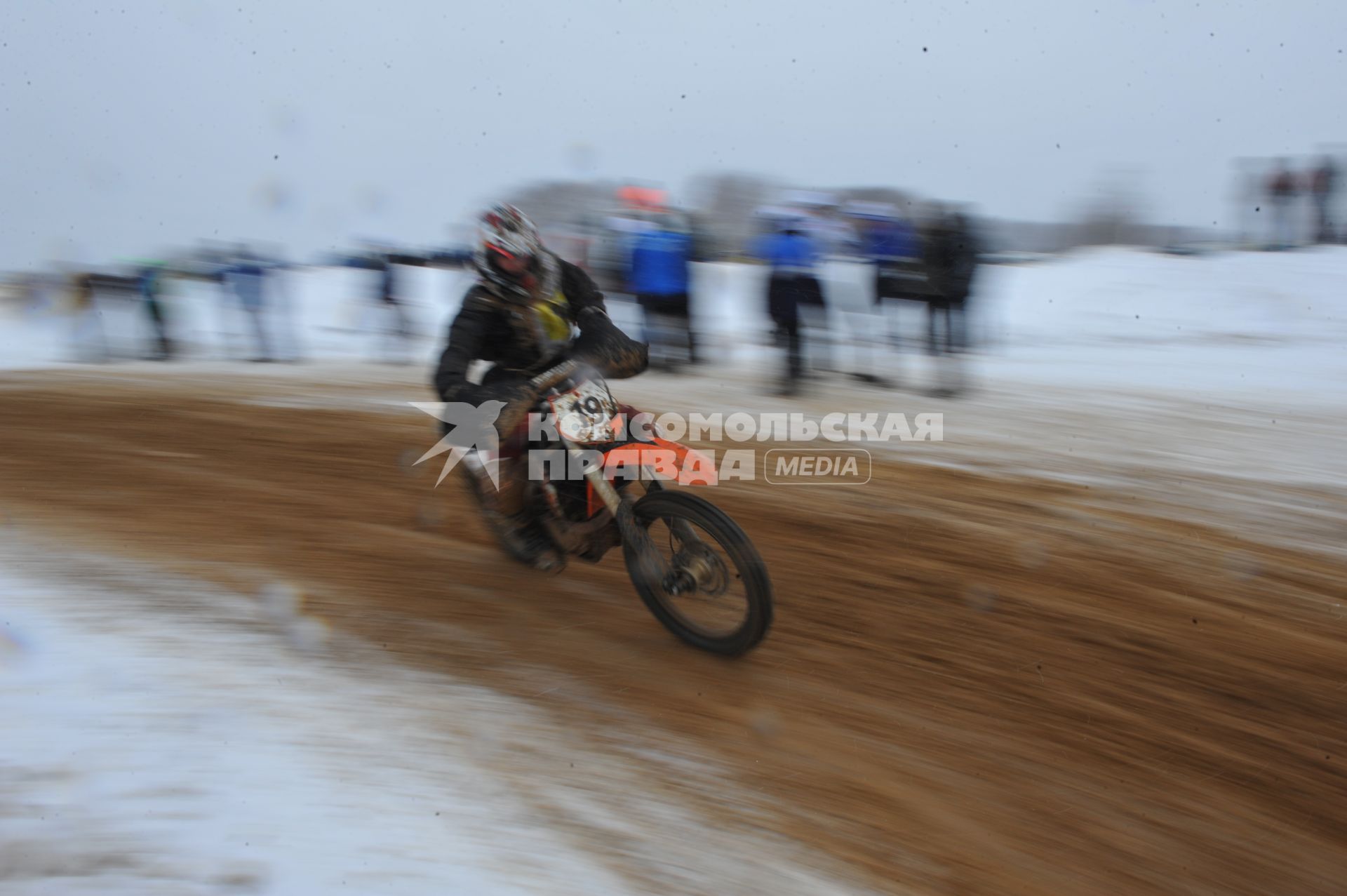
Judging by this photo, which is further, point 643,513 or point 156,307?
point 156,307

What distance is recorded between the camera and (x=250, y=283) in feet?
46.2

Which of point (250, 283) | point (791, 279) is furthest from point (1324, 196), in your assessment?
point (250, 283)

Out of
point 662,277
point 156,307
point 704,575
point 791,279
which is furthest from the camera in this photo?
point 156,307

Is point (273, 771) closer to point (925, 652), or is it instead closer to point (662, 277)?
point (925, 652)

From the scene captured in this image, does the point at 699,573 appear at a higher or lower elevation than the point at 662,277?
lower

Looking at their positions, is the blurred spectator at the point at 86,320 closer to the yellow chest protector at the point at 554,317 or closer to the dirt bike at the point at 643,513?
the yellow chest protector at the point at 554,317

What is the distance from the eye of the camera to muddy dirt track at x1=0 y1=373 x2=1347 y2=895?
275cm

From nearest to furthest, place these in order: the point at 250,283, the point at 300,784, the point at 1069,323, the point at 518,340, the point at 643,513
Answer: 1. the point at 300,784
2. the point at 643,513
3. the point at 518,340
4. the point at 1069,323
5. the point at 250,283

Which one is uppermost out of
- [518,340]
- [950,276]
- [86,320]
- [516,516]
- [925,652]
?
[950,276]

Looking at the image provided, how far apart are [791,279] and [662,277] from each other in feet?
5.26

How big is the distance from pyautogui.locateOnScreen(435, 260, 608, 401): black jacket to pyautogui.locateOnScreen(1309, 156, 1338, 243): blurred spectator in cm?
1418

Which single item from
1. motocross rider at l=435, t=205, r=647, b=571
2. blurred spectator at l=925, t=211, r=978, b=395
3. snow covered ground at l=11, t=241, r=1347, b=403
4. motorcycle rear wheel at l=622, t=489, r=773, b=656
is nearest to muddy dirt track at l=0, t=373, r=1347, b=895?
motorcycle rear wheel at l=622, t=489, r=773, b=656

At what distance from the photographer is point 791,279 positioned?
9453 mm

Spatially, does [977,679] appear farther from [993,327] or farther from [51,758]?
[993,327]
